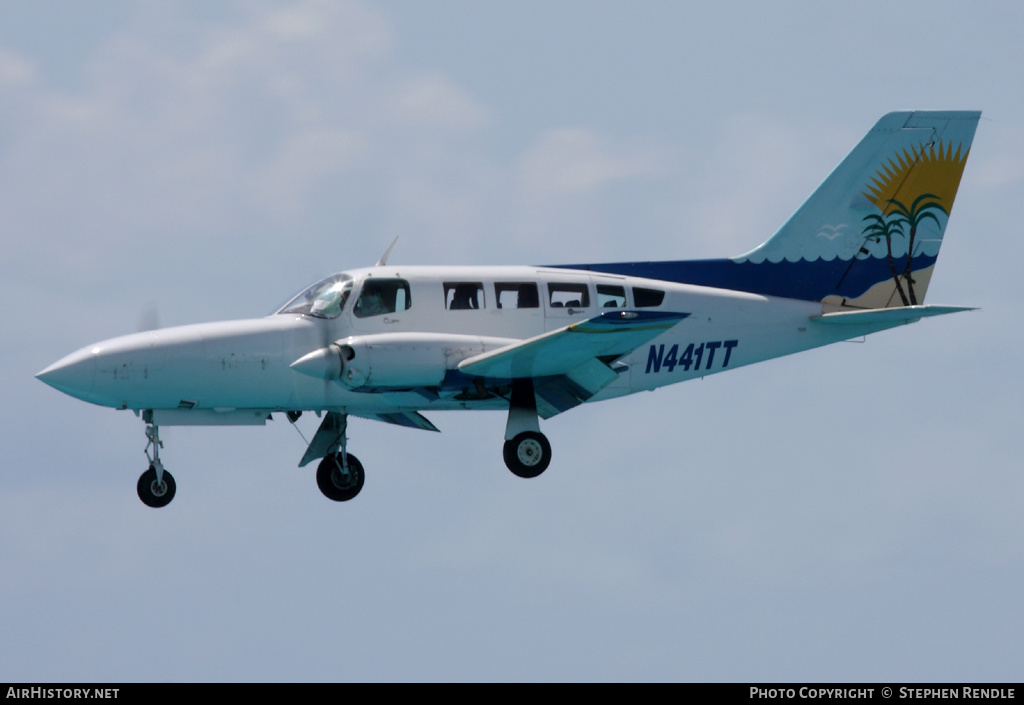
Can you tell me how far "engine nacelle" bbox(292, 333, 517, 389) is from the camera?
23.6 meters

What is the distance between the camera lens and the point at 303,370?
23.7 m

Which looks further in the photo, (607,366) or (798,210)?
(798,210)

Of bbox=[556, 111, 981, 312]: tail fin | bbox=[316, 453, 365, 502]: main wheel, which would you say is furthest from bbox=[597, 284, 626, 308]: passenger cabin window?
bbox=[316, 453, 365, 502]: main wheel

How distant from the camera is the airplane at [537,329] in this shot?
23.9 metres

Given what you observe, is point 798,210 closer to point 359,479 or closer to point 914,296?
point 914,296

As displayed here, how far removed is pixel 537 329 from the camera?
25.2 meters

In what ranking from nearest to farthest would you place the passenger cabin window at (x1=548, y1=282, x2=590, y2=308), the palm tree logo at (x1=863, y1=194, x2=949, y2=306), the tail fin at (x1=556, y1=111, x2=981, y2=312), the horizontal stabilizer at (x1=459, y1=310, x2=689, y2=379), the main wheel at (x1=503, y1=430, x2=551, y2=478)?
1. the horizontal stabilizer at (x1=459, y1=310, x2=689, y2=379)
2. the main wheel at (x1=503, y1=430, x2=551, y2=478)
3. the passenger cabin window at (x1=548, y1=282, x2=590, y2=308)
4. the tail fin at (x1=556, y1=111, x2=981, y2=312)
5. the palm tree logo at (x1=863, y1=194, x2=949, y2=306)

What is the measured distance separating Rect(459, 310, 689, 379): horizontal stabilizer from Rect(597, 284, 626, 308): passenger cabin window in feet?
3.55

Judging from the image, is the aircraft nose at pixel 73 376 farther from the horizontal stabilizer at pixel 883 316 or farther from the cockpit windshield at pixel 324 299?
the horizontal stabilizer at pixel 883 316

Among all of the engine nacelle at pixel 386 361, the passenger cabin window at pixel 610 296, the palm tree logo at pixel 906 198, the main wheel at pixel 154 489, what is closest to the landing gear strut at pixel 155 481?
the main wheel at pixel 154 489

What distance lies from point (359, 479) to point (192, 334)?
4467 mm

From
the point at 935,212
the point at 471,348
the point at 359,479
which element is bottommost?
the point at 359,479

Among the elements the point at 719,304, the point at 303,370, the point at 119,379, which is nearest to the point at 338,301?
the point at 303,370

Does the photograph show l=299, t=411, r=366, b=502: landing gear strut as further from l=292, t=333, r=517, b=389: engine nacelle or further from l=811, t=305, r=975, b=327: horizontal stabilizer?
l=811, t=305, r=975, b=327: horizontal stabilizer
